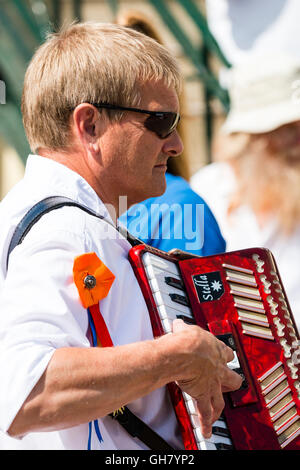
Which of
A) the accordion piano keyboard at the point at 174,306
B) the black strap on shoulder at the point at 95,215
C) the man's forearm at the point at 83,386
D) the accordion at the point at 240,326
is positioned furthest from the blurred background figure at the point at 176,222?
the man's forearm at the point at 83,386

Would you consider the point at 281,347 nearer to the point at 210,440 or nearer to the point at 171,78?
the point at 210,440

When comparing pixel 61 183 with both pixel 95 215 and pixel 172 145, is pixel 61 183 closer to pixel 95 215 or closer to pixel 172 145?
pixel 95 215

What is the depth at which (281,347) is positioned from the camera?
1.98 meters

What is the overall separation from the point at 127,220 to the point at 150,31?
919 mm

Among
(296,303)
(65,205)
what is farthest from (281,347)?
(296,303)

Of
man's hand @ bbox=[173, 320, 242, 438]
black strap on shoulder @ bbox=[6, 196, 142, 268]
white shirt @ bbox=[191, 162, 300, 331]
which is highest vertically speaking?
black strap on shoulder @ bbox=[6, 196, 142, 268]

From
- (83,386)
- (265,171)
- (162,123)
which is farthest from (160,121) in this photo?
(265,171)

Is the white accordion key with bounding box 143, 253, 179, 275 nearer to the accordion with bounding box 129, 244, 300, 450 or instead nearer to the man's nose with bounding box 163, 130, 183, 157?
the accordion with bounding box 129, 244, 300, 450

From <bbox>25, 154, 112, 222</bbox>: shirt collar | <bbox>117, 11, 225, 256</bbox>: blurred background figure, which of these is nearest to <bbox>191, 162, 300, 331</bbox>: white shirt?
<bbox>117, 11, 225, 256</bbox>: blurred background figure

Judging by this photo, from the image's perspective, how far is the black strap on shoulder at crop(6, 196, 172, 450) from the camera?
5.56 feet

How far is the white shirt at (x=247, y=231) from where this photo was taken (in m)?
3.42

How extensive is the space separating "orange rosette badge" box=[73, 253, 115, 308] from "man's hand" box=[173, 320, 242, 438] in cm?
20

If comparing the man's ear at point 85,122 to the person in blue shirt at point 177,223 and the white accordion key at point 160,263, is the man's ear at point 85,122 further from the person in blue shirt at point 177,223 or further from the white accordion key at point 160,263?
the person in blue shirt at point 177,223

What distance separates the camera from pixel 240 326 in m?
1.96
